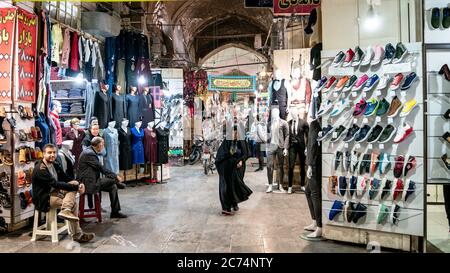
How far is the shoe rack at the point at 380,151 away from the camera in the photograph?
398 cm

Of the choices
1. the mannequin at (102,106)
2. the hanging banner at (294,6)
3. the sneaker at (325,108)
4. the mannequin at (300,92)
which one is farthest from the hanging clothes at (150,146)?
the sneaker at (325,108)

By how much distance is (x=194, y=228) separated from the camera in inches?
205

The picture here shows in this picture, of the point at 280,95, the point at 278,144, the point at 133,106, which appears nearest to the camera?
the point at 278,144

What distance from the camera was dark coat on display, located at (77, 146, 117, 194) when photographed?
17.0 ft

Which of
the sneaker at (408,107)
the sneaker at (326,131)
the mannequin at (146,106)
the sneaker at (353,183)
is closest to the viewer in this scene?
the sneaker at (408,107)

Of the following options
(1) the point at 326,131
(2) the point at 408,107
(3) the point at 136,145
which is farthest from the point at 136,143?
(2) the point at 408,107

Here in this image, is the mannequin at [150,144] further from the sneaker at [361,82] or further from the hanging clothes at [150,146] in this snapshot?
the sneaker at [361,82]

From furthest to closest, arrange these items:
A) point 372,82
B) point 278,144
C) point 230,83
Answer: point 230,83, point 278,144, point 372,82

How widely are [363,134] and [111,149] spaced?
5.10 m

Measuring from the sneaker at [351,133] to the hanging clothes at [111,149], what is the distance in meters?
4.91

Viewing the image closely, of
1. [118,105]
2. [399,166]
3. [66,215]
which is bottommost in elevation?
[66,215]

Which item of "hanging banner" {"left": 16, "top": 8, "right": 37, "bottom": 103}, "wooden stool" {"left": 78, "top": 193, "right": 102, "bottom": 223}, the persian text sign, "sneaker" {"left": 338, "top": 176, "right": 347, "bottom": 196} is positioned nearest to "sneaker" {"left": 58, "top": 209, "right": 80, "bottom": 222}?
"wooden stool" {"left": 78, "top": 193, "right": 102, "bottom": 223}

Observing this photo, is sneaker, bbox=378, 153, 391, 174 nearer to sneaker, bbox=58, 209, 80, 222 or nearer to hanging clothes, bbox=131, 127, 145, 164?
sneaker, bbox=58, 209, 80, 222

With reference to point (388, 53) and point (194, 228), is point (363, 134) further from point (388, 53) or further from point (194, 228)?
point (194, 228)
